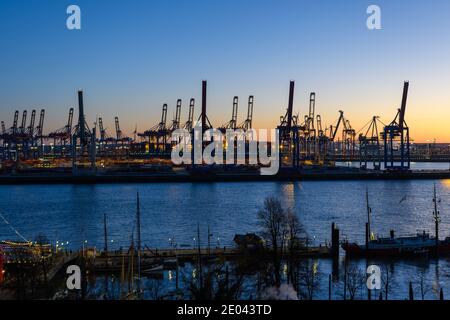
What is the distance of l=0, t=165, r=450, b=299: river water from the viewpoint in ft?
30.9

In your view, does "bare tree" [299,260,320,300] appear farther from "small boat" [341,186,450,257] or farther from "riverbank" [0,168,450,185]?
"riverbank" [0,168,450,185]

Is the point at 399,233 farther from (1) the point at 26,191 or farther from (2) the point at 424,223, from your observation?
(1) the point at 26,191

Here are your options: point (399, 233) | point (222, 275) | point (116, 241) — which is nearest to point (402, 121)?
point (399, 233)

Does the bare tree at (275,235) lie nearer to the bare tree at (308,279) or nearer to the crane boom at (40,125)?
the bare tree at (308,279)

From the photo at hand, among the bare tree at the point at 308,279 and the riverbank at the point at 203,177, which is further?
the riverbank at the point at 203,177

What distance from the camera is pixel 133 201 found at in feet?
52.1

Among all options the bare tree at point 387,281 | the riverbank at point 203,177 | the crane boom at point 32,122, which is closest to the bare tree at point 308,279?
the bare tree at point 387,281

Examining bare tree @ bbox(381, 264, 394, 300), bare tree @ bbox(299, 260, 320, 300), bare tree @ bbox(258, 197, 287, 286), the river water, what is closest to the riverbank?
the river water

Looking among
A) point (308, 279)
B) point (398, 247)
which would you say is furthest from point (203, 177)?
point (308, 279)

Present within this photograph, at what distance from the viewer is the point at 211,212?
13.0 m

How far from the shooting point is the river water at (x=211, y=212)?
30.9 feet

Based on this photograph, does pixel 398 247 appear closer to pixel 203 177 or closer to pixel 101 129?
pixel 203 177
